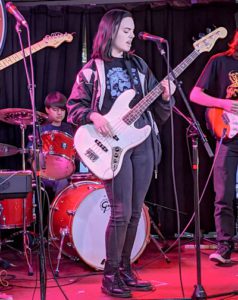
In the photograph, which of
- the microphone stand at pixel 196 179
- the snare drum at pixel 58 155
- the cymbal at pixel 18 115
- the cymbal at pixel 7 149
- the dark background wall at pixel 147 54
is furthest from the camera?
the dark background wall at pixel 147 54

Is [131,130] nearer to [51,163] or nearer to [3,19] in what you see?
[3,19]

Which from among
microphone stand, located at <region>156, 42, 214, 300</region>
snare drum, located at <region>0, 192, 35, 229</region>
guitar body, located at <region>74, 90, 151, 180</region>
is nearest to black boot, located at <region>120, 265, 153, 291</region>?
microphone stand, located at <region>156, 42, 214, 300</region>

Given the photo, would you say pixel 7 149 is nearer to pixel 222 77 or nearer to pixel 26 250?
pixel 26 250

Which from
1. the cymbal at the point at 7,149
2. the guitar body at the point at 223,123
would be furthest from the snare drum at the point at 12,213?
the guitar body at the point at 223,123

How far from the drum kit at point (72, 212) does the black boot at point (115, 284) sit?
89 cm

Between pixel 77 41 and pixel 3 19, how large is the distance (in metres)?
2.32

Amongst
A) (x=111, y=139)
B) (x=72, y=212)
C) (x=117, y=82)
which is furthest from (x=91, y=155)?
(x=72, y=212)

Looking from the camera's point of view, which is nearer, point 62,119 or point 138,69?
point 138,69

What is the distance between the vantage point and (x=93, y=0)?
571 centimetres

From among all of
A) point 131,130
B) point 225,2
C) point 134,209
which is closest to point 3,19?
point 131,130

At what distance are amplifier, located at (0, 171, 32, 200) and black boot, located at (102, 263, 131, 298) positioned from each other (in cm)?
86

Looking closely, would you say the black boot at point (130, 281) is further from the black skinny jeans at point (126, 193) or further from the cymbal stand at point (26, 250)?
the cymbal stand at point (26, 250)

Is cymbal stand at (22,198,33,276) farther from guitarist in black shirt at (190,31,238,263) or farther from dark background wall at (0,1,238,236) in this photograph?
guitarist in black shirt at (190,31,238,263)

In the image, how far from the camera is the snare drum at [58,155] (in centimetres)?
459
